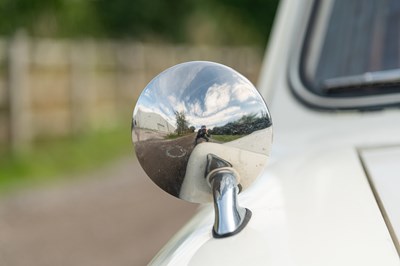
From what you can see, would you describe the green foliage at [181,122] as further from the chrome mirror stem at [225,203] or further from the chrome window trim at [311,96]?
the chrome window trim at [311,96]

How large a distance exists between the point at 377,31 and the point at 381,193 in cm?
75

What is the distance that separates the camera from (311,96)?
1.81 metres

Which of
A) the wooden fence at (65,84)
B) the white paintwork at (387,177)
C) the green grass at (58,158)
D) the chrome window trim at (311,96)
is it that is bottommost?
the green grass at (58,158)

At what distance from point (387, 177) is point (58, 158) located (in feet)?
25.4

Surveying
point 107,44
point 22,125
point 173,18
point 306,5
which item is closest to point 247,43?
point 173,18

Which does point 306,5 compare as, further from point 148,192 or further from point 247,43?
point 247,43

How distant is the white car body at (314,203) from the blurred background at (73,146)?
314 cm

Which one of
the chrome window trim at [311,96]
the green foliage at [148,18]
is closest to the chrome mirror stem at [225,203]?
the chrome window trim at [311,96]

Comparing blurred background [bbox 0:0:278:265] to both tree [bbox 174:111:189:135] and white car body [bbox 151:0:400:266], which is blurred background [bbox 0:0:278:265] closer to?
white car body [bbox 151:0:400:266]

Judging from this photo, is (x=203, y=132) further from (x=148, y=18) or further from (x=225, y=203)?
(x=148, y=18)

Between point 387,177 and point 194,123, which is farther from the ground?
point 194,123

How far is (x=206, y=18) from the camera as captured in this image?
25.2 m

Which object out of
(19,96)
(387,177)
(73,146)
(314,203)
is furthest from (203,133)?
(73,146)

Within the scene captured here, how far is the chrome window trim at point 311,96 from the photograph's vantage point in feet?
5.50
